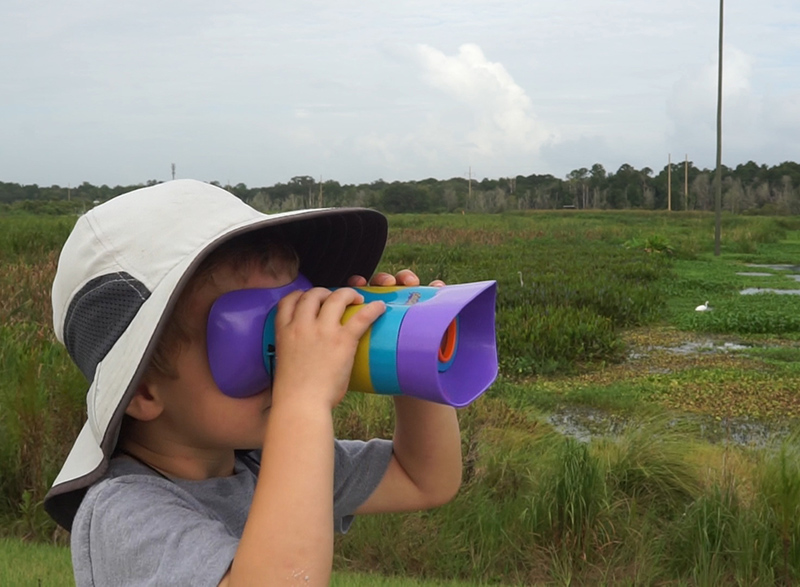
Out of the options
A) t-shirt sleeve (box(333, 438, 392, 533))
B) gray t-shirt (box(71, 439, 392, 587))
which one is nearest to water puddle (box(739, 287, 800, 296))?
t-shirt sleeve (box(333, 438, 392, 533))

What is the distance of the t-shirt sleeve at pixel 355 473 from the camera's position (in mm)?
1835

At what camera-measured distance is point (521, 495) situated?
3.94 m

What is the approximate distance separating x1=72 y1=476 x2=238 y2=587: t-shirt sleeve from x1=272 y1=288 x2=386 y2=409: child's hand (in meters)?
0.22

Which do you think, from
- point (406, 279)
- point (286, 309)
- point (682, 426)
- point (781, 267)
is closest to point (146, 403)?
point (286, 309)

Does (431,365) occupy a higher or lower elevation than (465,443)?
higher

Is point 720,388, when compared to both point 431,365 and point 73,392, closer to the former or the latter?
point 73,392

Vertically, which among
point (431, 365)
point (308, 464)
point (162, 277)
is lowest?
point (308, 464)

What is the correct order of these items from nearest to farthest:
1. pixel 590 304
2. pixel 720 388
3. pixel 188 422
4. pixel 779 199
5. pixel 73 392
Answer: pixel 188 422, pixel 73 392, pixel 720 388, pixel 590 304, pixel 779 199

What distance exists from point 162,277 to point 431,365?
1.35ft

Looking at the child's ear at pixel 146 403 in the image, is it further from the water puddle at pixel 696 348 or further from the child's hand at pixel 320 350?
the water puddle at pixel 696 348

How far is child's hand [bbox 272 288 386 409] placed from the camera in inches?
47.3

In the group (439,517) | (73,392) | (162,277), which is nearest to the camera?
(162,277)

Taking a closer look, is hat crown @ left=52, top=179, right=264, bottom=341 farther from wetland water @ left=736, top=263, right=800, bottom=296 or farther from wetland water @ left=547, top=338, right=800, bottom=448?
wetland water @ left=736, top=263, right=800, bottom=296

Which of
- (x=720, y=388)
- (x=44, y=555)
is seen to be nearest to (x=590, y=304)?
(x=720, y=388)
